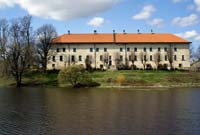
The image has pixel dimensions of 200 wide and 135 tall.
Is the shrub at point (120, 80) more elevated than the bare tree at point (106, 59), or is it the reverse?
the bare tree at point (106, 59)

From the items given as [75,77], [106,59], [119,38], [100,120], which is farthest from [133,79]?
[100,120]

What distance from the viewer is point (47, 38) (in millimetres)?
81688

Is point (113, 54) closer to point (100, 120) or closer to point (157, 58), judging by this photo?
point (157, 58)

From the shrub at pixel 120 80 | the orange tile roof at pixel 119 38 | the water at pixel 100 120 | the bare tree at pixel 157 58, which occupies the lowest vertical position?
the water at pixel 100 120

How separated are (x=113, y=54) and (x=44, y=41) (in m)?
18.6

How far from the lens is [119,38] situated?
89500 mm

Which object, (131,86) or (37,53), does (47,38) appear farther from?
(131,86)

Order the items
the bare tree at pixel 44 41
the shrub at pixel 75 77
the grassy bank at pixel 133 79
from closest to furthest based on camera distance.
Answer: the shrub at pixel 75 77 < the grassy bank at pixel 133 79 < the bare tree at pixel 44 41

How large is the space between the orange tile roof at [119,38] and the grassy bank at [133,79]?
15558mm

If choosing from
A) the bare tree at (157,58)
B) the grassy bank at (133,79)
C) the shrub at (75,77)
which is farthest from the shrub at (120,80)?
the bare tree at (157,58)

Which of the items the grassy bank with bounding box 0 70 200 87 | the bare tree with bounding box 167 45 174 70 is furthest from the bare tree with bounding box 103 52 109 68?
the bare tree with bounding box 167 45 174 70

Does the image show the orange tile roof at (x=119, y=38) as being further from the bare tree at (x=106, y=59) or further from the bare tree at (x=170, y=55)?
the bare tree at (x=106, y=59)

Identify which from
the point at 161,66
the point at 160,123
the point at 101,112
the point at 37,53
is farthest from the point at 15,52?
the point at 160,123

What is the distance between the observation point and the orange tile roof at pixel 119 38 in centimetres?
8804
